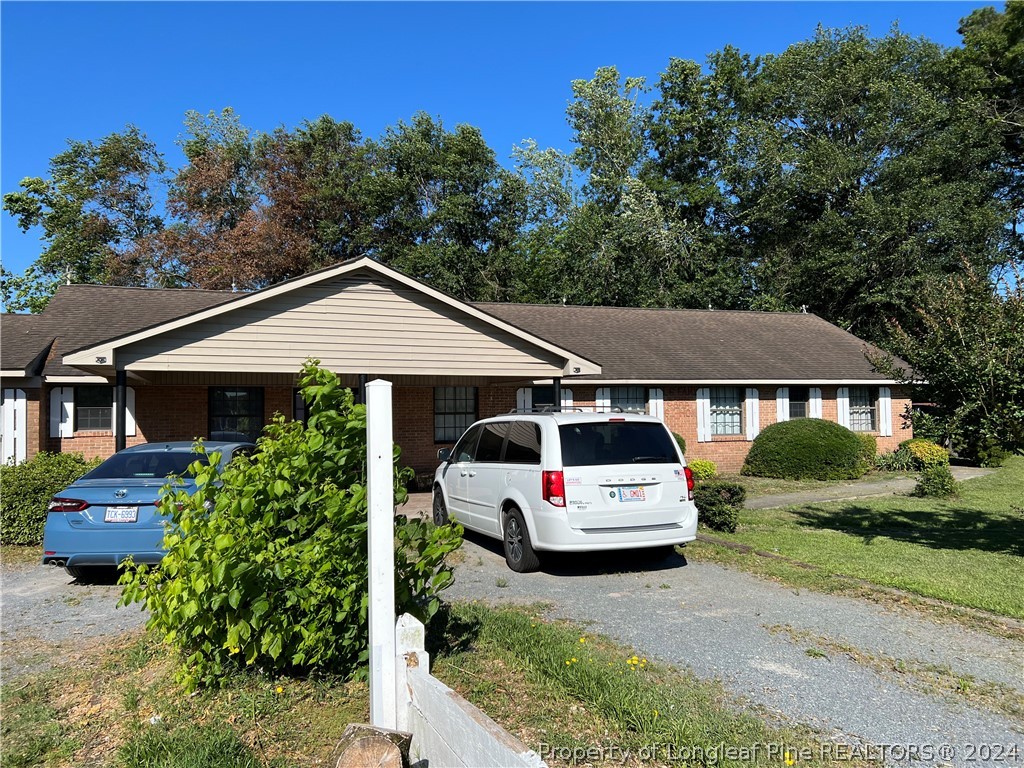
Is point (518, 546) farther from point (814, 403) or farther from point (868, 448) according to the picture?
point (814, 403)

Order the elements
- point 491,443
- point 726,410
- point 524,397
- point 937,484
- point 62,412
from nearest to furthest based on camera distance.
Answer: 1. point 491,443
2. point 937,484
3. point 62,412
4. point 524,397
5. point 726,410

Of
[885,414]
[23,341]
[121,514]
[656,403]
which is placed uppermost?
[23,341]

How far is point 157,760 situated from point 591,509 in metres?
4.87

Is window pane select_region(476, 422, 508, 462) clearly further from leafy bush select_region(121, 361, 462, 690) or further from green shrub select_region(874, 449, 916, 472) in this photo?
green shrub select_region(874, 449, 916, 472)

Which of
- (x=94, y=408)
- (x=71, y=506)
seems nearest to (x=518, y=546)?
(x=71, y=506)

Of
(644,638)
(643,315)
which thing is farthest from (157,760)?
(643,315)

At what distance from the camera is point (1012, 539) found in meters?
10.2

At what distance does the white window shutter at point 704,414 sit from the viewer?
795 inches

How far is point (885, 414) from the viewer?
2222 cm

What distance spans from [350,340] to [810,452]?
12.1m

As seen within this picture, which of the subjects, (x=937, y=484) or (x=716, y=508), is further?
(x=937, y=484)

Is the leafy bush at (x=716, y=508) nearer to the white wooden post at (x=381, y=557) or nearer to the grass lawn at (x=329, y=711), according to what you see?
the grass lawn at (x=329, y=711)

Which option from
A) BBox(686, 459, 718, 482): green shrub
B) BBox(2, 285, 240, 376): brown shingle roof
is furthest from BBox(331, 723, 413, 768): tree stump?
BBox(686, 459, 718, 482): green shrub

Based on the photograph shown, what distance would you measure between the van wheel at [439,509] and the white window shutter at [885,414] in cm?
1655
